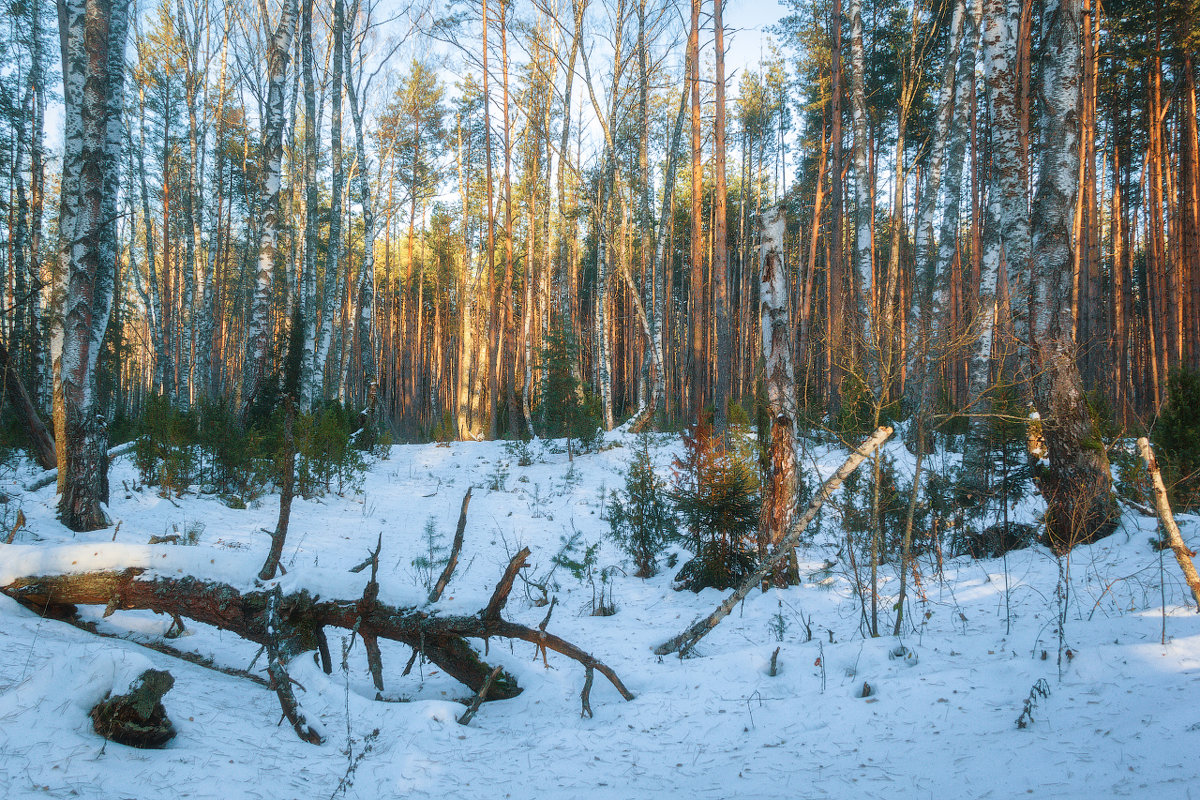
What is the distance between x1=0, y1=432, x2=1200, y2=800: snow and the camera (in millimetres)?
2199

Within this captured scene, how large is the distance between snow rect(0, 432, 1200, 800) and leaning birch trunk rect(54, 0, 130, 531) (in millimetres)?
527

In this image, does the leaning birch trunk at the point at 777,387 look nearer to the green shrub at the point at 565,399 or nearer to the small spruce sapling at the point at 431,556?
the small spruce sapling at the point at 431,556

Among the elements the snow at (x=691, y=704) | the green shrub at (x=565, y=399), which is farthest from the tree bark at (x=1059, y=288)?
the green shrub at (x=565, y=399)

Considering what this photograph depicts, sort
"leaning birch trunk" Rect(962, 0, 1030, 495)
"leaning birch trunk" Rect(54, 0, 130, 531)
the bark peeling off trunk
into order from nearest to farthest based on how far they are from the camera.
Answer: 1. the bark peeling off trunk
2. "leaning birch trunk" Rect(54, 0, 130, 531)
3. "leaning birch trunk" Rect(962, 0, 1030, 495)

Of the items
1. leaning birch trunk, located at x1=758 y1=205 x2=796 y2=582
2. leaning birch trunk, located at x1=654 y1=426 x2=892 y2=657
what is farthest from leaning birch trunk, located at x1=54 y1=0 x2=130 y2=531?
leaning birch trunk, located at x1=758 y1=205 x2=796 y2=582

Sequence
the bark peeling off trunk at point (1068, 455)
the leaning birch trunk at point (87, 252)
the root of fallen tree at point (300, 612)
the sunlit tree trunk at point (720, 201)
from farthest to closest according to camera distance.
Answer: the sunlit tree trunk at point (720, 201) < the leaning birch trunk at point (87, 252) < the bark peeling off trunk at point (1068, 455) < the root of fallen tree at point (300, 612)

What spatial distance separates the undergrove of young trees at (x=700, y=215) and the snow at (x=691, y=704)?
1.27m

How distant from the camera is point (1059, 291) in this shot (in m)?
5.28

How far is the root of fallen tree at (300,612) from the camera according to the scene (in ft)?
10.8

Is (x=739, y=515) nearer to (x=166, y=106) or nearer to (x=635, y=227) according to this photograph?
(x=166, y=106)

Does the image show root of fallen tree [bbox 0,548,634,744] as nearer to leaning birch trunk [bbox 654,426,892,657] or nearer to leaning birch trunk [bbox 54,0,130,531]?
leaning birch trunk [bbox 654,426,892,657]

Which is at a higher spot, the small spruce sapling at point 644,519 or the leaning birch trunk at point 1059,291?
the leaning birch trunk at point 1059,291

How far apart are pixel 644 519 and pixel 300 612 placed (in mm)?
3796

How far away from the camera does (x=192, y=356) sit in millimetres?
17438
